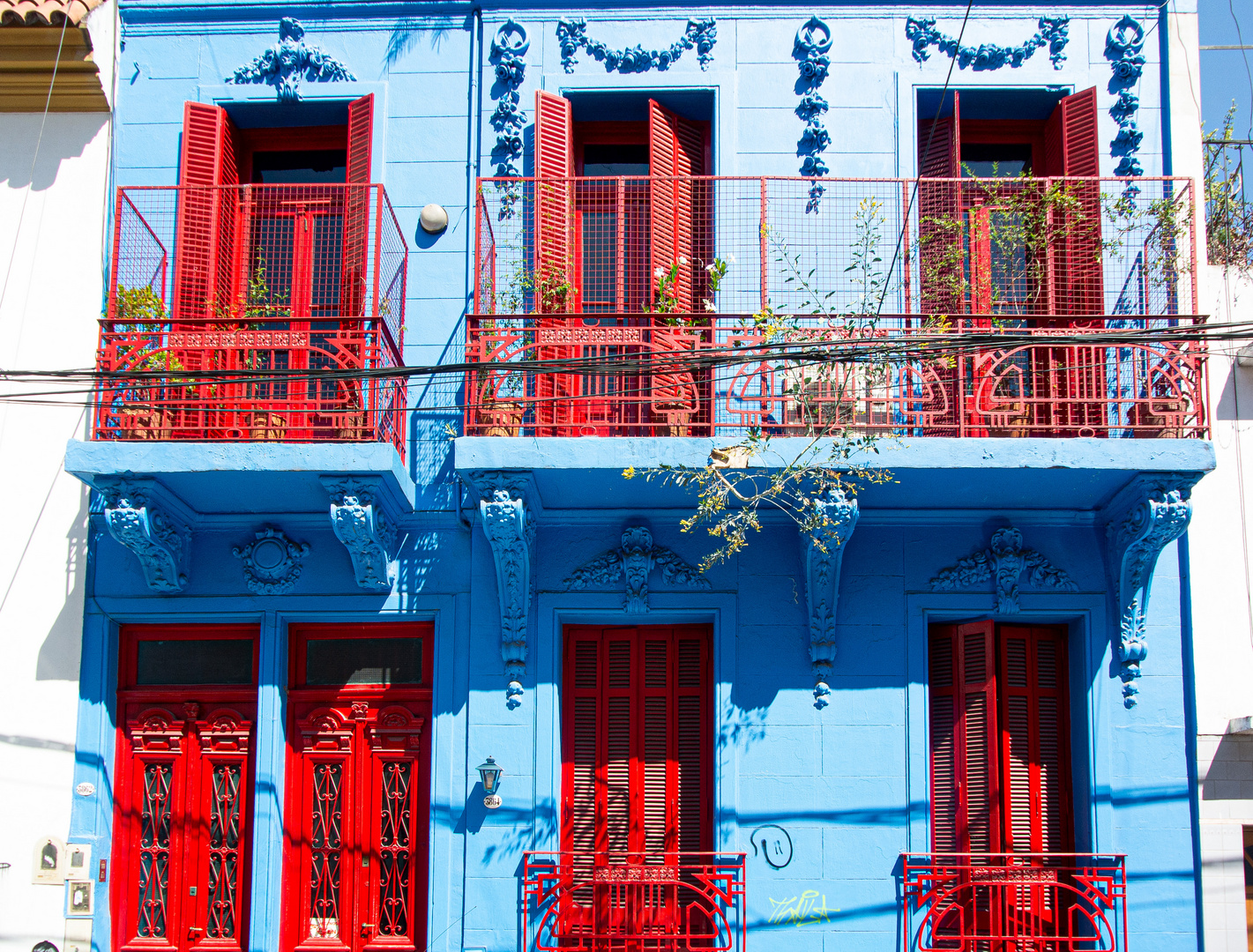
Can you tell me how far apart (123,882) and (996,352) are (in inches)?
303

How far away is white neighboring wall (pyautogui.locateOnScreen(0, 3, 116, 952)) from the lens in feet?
29.9

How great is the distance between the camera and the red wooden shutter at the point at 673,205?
384 inches

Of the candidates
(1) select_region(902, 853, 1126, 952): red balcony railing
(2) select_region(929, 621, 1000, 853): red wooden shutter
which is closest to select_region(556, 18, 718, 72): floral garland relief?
(2) select_region(929, 621, 1000, 853): red wooden shutter

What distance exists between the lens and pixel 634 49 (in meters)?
10.2

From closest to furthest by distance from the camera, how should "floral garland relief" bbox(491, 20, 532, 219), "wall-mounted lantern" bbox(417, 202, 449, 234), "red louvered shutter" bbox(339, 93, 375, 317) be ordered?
"red louvered shutter" bbox(339, 93, 375, 317)
"wall-mounted lantern" bbox(417, 202, 449, 234)
"floral garland relief" bbox(491, 20, 532, 219)

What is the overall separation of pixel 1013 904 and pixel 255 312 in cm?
721

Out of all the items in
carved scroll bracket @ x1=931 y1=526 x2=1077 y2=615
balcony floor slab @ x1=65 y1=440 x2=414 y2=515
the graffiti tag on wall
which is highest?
balcony floor slab @ x1=65 y1=440 x2=414 y2=515

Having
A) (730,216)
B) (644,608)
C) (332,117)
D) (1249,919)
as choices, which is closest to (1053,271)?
(730,216)

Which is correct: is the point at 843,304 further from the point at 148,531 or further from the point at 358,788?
the point at 148,531

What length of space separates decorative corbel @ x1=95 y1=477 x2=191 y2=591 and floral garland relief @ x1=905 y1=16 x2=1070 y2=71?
23.3ft

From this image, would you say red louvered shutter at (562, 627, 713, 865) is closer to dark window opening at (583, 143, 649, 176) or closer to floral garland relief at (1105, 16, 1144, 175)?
dark window opening at (583, 143, 649, 176)

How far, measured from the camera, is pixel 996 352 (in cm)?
896

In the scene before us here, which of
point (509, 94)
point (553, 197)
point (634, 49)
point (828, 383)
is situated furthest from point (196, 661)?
point (634, 49)

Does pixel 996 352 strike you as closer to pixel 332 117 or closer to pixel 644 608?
pixel 644 608
